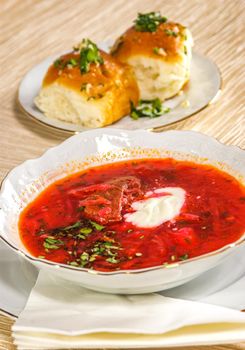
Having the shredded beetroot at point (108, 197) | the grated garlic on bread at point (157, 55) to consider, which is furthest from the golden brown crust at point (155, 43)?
the shredded beetroot at point (108, 197)

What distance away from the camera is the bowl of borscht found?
1620mm

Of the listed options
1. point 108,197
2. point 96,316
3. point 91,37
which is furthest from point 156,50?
point 96,316

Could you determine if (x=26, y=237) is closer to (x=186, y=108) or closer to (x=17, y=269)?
(x=17, y=269)

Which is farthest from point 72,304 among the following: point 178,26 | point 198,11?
point 198,11

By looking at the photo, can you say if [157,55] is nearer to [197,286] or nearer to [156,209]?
[156,209]

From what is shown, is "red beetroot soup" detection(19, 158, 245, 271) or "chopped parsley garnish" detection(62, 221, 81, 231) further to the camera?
"chopped parsley garnish" detection(62, 221, 81, 231)

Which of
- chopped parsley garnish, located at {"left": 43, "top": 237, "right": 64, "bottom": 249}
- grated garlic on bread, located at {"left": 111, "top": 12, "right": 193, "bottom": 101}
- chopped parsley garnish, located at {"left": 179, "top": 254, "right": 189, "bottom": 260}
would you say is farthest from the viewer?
grated garlic on bread, located at {"left": 111, "top": 12, "right": 193, "bottom": 101}

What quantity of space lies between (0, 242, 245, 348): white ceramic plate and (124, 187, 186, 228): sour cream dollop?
0.16m

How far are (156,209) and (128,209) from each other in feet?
0.24

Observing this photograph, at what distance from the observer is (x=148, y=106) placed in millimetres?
2920

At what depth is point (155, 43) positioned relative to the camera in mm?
2979

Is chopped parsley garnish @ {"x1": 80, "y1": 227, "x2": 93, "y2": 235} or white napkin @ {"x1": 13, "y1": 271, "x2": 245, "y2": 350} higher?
chopped parsley garnish @ {"x1": 80, "y1": 227, "x2": 93, "y2": 235}

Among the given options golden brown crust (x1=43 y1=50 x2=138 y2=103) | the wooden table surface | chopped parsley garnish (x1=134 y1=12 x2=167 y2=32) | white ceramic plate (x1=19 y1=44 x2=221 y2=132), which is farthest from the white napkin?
chopped parsley garnish (x1=134 y1=12 x2=167 y2=32)

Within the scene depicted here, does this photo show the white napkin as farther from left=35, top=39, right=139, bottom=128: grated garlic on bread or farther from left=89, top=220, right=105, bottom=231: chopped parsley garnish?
left=35, top=39, right=139, bottom=128: grated garlic on bread
